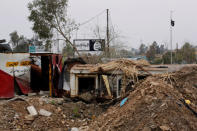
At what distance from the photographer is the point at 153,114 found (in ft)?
13.6

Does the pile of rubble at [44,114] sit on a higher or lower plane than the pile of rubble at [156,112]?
lower

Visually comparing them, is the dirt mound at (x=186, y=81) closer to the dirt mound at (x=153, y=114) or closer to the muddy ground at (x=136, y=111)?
the muddy ground at (x=136, y=111)

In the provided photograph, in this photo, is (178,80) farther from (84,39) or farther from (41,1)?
(41,1)

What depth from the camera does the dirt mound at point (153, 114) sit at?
3914mm

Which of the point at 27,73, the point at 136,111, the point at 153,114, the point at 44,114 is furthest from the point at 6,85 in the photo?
the point at 153,114

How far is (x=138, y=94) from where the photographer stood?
16.8ft

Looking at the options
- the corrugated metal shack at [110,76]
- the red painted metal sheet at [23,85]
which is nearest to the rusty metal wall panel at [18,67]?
the red painted metal sheet at [23,85]

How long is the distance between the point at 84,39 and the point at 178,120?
40.6 ft

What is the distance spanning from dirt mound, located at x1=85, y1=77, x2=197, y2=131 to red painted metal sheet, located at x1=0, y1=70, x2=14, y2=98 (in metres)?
5.05

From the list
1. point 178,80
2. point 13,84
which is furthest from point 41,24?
point 178,80

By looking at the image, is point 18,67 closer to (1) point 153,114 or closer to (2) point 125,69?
(2) point 125,69

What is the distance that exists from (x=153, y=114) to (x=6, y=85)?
21.2ft

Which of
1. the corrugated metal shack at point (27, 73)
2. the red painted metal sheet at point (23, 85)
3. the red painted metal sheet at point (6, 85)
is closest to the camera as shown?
the red painted metal sheet at point (6, 85)

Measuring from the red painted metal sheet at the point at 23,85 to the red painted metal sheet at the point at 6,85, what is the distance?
1.11ft
